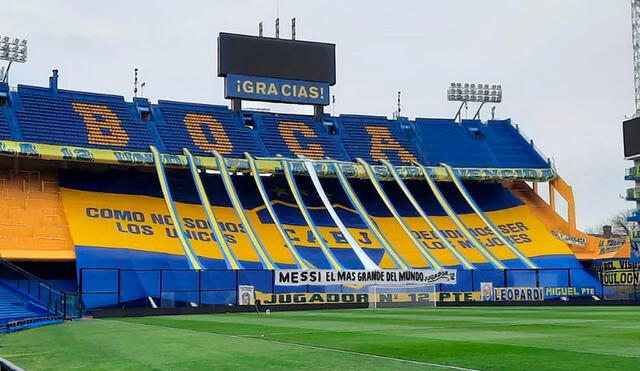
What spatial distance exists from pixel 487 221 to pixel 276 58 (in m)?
21.3

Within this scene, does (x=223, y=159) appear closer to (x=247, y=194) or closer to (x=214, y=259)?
(x=247, y=194)

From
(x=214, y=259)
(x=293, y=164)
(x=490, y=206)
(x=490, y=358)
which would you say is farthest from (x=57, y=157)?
(x=490, y=358)

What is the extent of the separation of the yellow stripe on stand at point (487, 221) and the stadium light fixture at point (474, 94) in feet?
49.8

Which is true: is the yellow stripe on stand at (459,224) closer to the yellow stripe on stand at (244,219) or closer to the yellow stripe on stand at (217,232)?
the yellow stripe on stand at (244,219)

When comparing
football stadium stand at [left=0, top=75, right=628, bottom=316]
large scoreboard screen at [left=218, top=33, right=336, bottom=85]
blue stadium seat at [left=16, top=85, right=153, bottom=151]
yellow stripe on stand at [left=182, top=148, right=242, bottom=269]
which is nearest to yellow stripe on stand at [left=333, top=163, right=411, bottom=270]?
football stadium stand at [left=0, top=75, right=628, bottom=316]

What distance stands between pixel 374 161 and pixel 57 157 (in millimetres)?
23175

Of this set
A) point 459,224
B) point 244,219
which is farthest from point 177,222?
point 459,224

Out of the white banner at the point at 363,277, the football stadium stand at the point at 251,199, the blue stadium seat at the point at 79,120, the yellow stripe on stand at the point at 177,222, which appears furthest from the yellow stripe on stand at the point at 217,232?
the blue stadium seat at the point at 79,120

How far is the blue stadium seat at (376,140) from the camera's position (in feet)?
207

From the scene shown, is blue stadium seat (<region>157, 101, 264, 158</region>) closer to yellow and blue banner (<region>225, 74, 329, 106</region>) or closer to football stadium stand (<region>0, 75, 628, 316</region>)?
football stadium stand (<region>0, 75, 628, 316</region>)

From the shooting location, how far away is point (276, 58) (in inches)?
2549

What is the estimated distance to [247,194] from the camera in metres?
58.8

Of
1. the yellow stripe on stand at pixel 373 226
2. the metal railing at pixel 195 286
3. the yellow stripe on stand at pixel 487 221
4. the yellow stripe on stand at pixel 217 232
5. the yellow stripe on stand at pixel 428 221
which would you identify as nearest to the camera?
the metal railing at pixel 195 286

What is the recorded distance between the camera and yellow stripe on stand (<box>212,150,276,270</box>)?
4658 cm
